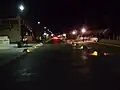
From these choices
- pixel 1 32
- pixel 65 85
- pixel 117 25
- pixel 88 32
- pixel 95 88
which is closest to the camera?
pixel 95 88

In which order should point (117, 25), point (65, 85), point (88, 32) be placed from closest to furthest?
point (65, 85) → point (117, 25) → point (88, 32)

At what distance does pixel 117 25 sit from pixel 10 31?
33.6m

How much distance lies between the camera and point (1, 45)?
45344 millimetres

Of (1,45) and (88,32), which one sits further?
(88,32)

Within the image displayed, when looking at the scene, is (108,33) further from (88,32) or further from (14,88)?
(14,88)

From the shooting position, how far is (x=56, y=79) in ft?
41.6

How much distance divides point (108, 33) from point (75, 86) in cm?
8550

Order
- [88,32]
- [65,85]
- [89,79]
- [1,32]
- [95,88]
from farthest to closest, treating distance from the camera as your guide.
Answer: [88,32], [1,32], [89,79], [65,85], [95,88]

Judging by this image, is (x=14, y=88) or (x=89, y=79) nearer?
(x=14, y=88)

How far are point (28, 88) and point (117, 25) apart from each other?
84147 mm

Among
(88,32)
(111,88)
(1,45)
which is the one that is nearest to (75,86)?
(111,88)

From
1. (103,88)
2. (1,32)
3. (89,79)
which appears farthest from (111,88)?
(1,32)

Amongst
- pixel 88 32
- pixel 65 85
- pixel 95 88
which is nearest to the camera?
pixel 95 88

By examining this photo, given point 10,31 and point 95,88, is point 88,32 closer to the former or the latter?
point 10,31
